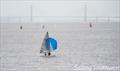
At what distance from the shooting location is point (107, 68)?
84.5ft

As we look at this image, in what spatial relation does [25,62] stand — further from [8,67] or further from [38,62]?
[8,67]

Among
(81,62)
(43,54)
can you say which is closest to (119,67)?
(81,62)

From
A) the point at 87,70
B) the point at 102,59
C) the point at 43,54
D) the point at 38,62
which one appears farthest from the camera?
the point at 43,54

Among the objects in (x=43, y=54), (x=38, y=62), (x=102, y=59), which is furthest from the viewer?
(x=43, y=54)

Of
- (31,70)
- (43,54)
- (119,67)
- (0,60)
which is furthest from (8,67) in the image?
(43,54)

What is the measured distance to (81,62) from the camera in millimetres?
29047

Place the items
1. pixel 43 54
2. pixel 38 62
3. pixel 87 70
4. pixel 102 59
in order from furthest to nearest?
pixel 43 54, pixel 102 59, pixel 38 62, pixel 87 70

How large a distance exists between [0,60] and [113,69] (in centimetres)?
751

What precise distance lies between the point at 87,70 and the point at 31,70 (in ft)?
8.90

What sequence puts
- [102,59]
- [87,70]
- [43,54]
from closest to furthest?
[87,70] < [102,59] < [43,54]

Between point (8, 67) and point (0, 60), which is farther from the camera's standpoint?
point (0, 60)

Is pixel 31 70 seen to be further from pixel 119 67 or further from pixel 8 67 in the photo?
pixel 119 67

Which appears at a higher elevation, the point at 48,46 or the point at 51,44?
the point at 51,44

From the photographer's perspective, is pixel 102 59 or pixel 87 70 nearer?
pixel 87 70
